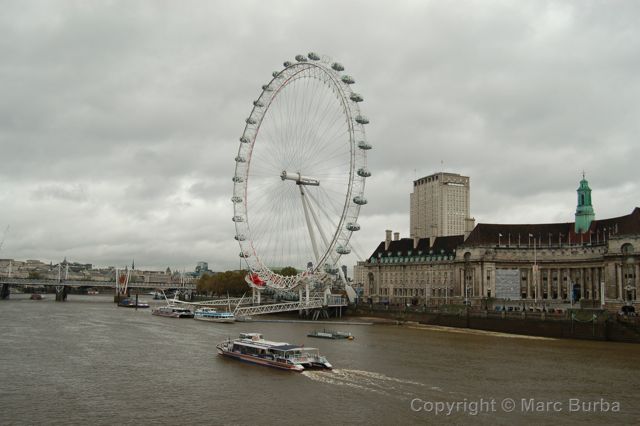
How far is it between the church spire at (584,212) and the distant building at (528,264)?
0.51 feet

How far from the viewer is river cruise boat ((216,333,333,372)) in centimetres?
4606

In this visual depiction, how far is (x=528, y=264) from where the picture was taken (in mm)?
107500

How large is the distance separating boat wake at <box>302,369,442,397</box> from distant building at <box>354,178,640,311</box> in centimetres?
5567

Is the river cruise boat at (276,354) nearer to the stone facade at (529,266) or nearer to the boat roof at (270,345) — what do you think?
the boat roof at (270,345)

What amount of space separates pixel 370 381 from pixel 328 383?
2.75 m

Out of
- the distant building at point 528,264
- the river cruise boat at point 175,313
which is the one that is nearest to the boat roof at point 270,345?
the river cruise boat at point 175,313

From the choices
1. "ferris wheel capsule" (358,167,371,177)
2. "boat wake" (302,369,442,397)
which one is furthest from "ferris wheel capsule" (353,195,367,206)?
"boat wake" (302,369,442,397)

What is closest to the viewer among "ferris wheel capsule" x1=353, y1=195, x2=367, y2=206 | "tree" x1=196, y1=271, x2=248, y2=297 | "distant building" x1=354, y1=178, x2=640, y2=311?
"ferris wheel capsule" x1=353, y1=195, x2=367, y2=206

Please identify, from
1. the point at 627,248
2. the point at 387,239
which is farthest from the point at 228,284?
the point at 627,248

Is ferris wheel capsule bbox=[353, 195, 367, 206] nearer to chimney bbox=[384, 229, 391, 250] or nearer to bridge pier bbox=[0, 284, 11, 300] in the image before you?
chimney bbox=[384, 229, 391, 250]

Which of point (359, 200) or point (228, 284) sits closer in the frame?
point (359, 200)
